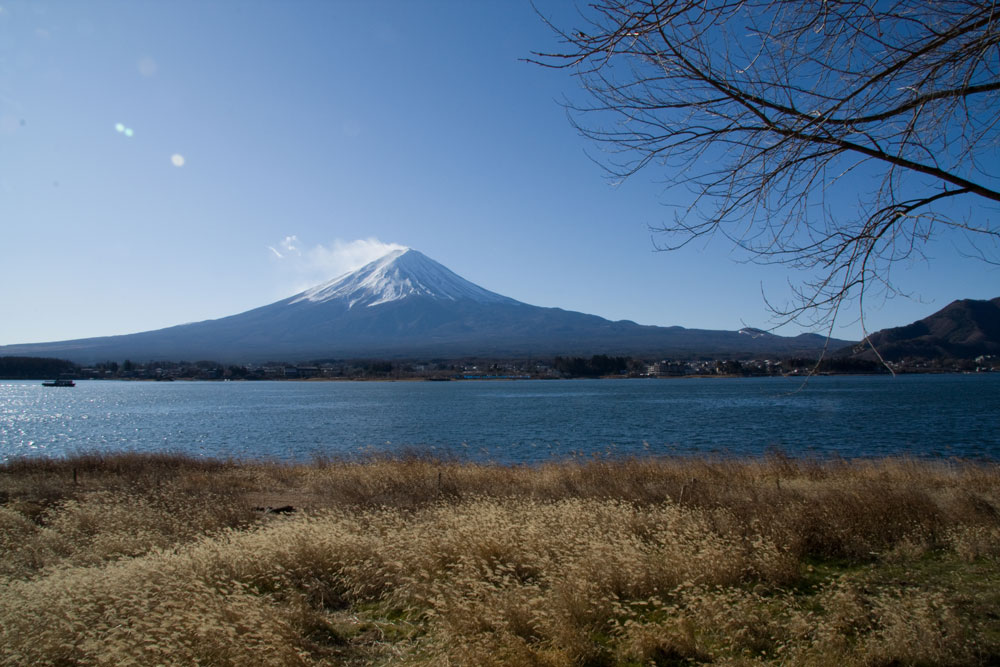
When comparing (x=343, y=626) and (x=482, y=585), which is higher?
(x=482, y=585)

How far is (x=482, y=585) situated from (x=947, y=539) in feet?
23.2

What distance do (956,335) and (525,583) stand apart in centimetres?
13989

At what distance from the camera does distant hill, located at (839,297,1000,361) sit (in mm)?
92250

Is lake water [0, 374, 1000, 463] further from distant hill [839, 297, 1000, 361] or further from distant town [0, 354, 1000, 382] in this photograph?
distant town [0, 354, 1000, 382]

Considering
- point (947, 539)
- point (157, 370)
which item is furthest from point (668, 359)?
point (947, 539)

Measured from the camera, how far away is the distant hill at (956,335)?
92.2 metres

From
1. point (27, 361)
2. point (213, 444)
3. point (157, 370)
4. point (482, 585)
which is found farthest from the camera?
point (27, 361)

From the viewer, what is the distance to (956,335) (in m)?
115

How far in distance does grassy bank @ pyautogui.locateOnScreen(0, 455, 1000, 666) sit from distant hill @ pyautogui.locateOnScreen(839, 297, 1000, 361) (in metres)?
96.5

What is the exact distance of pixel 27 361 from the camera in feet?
644

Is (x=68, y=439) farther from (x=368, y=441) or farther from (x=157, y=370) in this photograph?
(x=157, y=370)

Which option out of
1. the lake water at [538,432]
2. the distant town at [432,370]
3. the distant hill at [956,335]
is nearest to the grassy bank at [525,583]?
the lake water at [538,432]

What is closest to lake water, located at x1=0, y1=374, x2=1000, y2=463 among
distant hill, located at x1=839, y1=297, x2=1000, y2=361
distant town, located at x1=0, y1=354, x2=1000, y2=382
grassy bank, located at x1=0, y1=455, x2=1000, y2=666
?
grassy bank, located at x1=0, y1=455, x2=1000, y2=666

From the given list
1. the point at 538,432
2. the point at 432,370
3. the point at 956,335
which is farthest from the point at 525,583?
the point at 432,370
